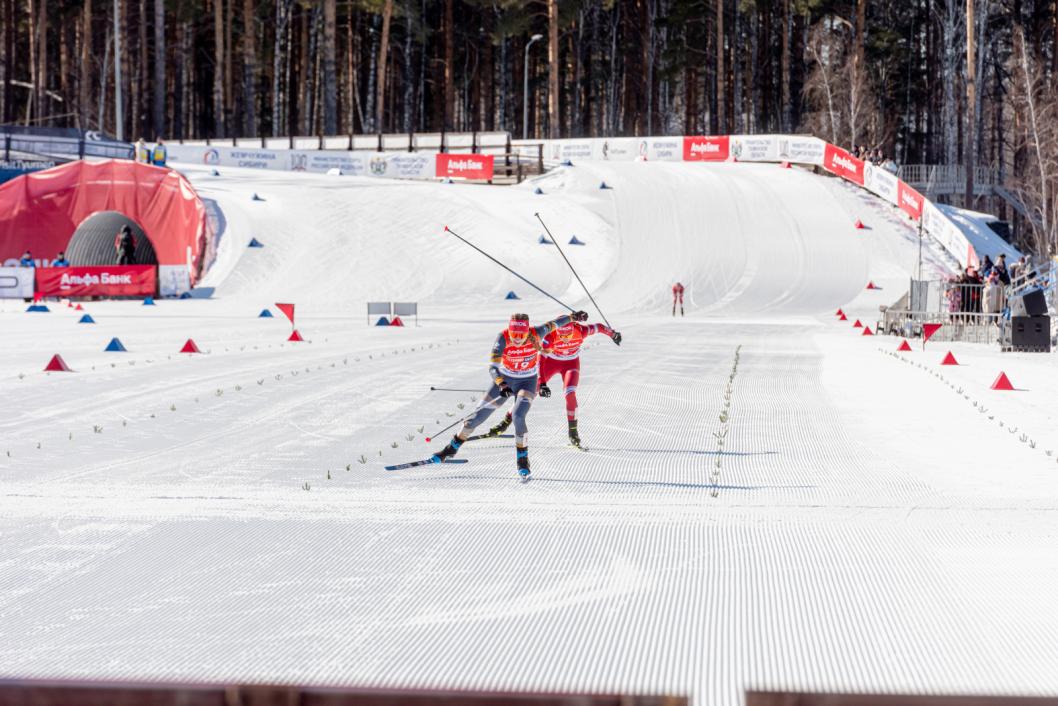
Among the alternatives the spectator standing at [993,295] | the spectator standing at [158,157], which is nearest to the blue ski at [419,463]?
the spectator standing at [993,295]

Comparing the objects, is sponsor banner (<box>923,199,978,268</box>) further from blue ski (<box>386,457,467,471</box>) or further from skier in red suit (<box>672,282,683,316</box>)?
blue ski (<box>386,457,467,471</box>)

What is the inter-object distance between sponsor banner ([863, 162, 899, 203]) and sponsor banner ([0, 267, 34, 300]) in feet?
107

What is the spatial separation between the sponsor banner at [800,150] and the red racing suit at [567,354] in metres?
44.3

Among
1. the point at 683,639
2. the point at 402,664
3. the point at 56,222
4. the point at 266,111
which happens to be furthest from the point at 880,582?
the point at 266,111

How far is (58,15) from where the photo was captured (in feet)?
246

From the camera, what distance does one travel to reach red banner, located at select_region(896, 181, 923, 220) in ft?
148

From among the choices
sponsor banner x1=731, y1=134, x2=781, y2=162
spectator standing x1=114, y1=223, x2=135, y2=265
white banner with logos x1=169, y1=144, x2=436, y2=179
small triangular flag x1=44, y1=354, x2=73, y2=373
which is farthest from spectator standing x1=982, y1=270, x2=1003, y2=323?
white banner with logos x1=169, y1=144, x2=436, y2=179

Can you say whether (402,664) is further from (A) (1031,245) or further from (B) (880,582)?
(A) (1031,245)

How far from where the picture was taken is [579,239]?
142ft

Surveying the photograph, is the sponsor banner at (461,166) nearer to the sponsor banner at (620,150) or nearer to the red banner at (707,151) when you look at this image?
the sponsor banner at (620,150)

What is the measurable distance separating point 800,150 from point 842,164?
8.26 feet

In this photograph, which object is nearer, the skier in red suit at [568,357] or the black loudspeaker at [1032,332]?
the skier in red suit at [568,357]

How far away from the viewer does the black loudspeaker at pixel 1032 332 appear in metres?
22.8

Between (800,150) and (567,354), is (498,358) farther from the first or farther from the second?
(800,150)
